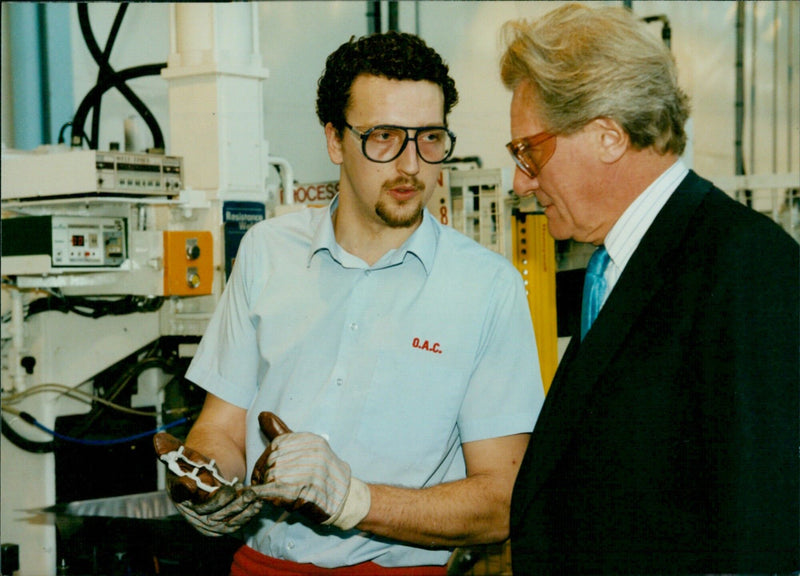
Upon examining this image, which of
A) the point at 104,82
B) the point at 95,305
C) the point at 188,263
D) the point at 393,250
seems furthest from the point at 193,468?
the point at 104,82

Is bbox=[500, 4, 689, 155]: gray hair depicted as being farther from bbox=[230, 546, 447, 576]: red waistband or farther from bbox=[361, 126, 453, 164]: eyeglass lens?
bbox=[230, 546, 447, 576]: red waistband

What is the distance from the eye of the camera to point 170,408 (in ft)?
10.0

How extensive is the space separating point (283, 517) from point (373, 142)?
0.72 metres

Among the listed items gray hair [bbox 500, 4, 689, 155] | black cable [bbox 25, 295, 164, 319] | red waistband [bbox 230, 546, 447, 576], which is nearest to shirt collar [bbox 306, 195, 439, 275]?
gray hair [bbox 500, 4, 689, 155]

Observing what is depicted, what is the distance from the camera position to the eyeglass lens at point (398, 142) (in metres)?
1.60

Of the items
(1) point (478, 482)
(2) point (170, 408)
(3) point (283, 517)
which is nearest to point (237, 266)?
(3) point (283, 517)

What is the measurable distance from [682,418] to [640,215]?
31 cm

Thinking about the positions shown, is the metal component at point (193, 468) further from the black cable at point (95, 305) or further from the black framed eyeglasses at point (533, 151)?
the black cable at point (95, 305)

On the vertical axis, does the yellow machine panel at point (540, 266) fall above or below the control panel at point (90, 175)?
below

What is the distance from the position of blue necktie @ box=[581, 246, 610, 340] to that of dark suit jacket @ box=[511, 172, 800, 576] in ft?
0.35

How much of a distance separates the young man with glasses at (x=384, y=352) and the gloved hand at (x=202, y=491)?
0.23 ft

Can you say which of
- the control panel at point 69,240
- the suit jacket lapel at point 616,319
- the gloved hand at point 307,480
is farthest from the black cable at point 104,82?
the suit jacket lapel at point 616,319

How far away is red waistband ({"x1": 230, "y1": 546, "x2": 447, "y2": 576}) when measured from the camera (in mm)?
1538

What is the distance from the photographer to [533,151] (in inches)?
51.2
